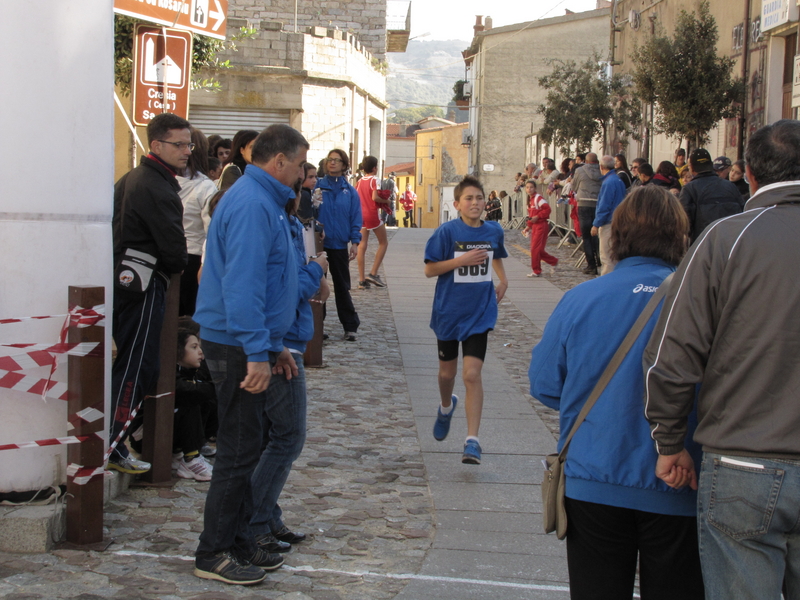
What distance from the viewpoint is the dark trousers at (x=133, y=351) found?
4.75 meters

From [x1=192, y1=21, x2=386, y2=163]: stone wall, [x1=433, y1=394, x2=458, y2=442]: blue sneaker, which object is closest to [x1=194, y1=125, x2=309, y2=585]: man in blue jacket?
[x1=433, y1=394, x2=458, y2=442]: blue sneaker

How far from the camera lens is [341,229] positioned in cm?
966

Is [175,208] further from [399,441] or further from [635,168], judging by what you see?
[635,168]

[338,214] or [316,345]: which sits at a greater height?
[338,214]

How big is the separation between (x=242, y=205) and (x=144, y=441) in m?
1.95

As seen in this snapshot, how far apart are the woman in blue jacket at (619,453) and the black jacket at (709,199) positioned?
738 centimetres

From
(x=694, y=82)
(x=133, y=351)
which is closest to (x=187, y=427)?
(x=133, y=351)

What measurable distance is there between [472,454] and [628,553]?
2.77 m

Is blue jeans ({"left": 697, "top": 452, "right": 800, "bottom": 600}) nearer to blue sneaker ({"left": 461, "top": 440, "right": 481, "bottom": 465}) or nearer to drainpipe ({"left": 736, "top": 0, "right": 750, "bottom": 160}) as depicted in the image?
blue sneaker ({"left": 461, "top": 440, "right": 481, "bottom": 465})

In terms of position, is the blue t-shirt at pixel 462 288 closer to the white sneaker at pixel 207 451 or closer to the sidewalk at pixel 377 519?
the sidewalk at pixel 377 519

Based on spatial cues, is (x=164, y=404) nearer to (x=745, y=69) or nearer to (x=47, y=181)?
(x=47, y=181)

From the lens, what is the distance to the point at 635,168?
1391 cm

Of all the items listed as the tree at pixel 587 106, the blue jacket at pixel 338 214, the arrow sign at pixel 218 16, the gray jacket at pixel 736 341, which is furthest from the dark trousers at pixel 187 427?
the tree at pixel 587 106

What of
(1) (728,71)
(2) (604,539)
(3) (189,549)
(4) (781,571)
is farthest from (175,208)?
(1) (728,71)
